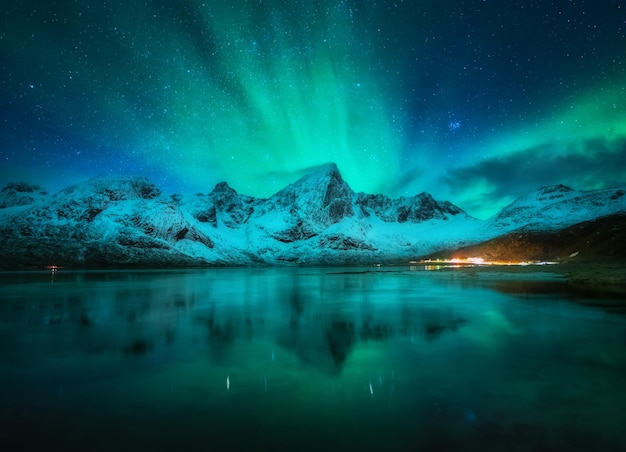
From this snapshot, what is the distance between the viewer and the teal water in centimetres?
676

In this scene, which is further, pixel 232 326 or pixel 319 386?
pixel 232 326

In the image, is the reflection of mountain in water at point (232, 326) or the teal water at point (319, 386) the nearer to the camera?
the teal water at point (319, 386)

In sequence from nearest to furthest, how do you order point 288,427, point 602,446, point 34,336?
point 602,446 < point 288,427 < point 34,336

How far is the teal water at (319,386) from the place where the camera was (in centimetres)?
676

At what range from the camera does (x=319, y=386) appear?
9773 mm

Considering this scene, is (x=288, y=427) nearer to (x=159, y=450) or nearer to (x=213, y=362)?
(x=159, y=450)

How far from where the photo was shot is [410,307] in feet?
87.7

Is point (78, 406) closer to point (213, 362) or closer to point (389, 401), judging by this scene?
point (213, 362)

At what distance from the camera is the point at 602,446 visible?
6.24 metres


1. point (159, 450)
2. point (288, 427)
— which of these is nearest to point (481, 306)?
point (288, 427)

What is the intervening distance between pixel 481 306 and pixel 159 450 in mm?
24929

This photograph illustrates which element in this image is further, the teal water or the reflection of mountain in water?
the reflection of mountain in water

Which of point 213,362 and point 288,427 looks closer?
point 288,427

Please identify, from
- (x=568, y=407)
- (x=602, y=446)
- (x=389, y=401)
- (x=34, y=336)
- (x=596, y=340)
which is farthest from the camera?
(x=34, y=336)
